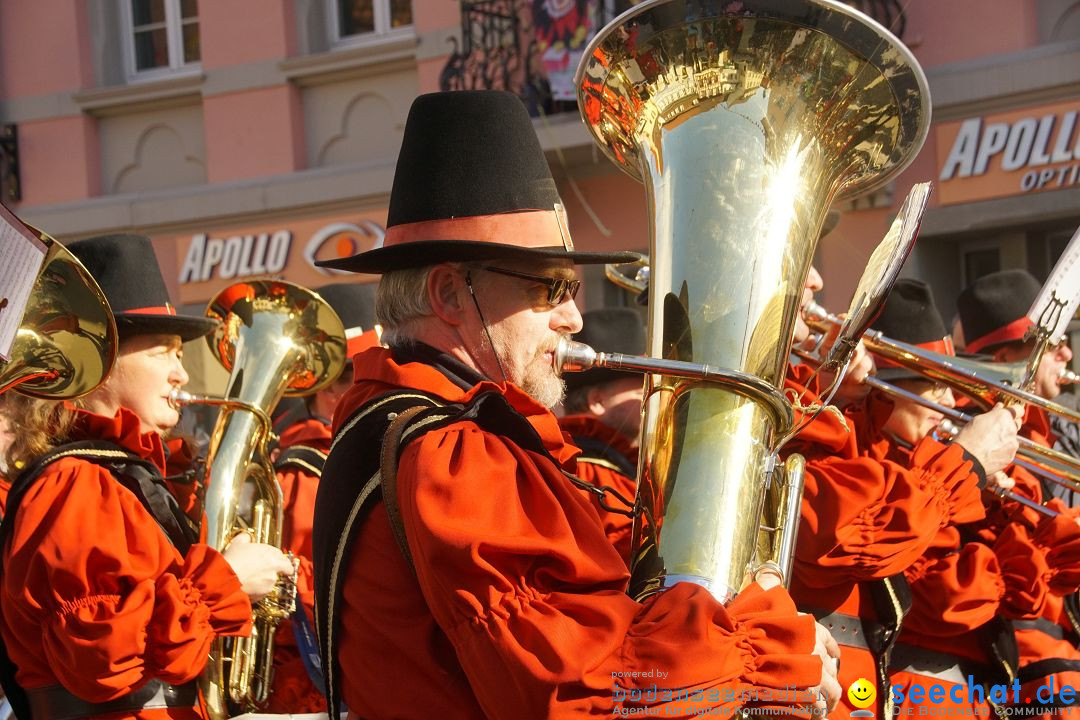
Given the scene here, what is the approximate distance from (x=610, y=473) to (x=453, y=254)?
1.67 m

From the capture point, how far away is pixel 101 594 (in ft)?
10.1

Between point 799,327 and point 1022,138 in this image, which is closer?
point 799,327

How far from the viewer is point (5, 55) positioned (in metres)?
12.8

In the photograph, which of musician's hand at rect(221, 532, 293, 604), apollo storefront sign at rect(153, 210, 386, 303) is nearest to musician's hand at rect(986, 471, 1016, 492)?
musician's hand at rect(221, 532, 293, 604)

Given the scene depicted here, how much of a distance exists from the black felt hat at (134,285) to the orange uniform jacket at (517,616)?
1.68m

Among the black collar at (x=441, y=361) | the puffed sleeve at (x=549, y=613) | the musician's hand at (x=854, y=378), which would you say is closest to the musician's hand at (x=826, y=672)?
the puffed sleeve at (x=549, y=613)

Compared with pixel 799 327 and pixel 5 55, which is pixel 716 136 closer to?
pixel 799 327

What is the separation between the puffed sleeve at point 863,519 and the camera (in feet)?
11.3

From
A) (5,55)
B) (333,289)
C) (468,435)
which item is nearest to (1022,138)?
(333,289)

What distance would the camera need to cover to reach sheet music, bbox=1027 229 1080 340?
12.7 feet

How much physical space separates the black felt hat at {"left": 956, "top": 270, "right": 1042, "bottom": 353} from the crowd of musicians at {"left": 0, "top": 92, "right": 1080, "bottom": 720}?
2cm

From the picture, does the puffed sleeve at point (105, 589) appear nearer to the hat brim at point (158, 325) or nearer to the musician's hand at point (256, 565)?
the musician's hand at point (256, 565)

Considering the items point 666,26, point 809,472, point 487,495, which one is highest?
point 666,26

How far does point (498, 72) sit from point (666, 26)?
836cm
